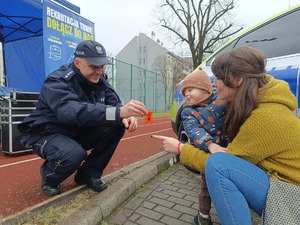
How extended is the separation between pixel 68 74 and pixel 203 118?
1187mm

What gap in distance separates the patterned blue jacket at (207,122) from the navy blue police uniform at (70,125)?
1.83 feet

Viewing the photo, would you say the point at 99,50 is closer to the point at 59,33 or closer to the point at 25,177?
the point at 25,177

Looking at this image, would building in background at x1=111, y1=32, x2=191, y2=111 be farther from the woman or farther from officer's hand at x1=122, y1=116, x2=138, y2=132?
the woman

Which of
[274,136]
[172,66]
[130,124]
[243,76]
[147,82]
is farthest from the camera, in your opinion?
[172,66]

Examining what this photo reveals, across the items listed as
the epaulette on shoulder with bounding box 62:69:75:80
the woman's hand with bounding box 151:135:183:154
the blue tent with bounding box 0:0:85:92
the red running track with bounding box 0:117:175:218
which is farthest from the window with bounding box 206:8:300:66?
the blue tent with bounding box 0:0:85:92

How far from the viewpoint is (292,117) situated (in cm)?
146

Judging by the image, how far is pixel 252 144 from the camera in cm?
147

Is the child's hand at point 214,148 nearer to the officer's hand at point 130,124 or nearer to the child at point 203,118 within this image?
the child at point 203,118

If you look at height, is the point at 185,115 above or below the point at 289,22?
below

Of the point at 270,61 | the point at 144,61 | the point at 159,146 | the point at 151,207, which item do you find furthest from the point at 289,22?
the point at 144,61

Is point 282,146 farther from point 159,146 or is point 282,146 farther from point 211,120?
point 159,146

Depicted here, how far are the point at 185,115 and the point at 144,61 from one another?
166 feet

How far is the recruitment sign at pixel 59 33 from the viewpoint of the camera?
251 inches

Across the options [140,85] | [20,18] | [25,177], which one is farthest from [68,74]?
[140,85]
